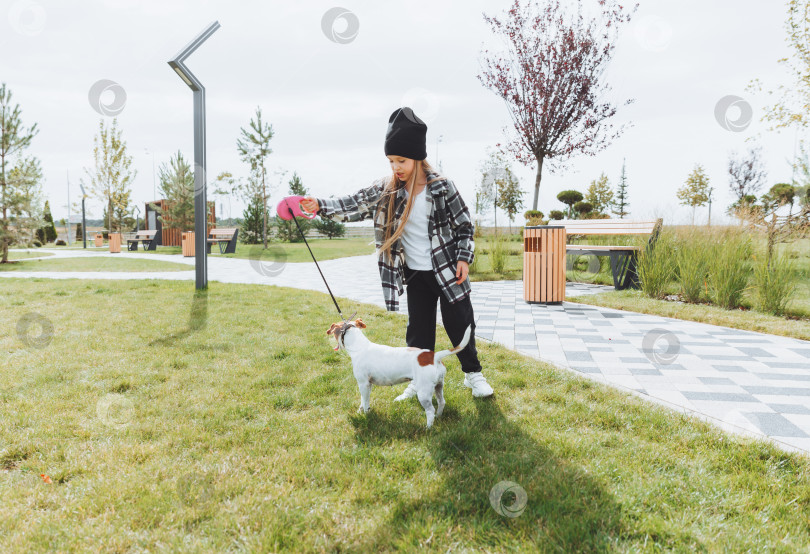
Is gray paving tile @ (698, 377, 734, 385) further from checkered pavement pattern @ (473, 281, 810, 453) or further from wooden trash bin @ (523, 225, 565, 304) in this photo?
wooden trash bin @ (523, 225, 565, 304)

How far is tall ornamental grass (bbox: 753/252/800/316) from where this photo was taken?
21.2 feet

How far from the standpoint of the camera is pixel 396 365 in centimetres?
276

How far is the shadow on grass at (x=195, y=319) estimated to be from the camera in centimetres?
485

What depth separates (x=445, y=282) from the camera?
9.93 feet

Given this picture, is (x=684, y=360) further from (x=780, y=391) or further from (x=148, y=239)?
(x=148, y=239)

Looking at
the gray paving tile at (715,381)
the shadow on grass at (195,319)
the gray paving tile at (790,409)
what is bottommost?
the gray paving tile at (790,409)

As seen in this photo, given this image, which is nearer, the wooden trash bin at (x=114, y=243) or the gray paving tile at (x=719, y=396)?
the gray paving tile at (x=719, y=396)

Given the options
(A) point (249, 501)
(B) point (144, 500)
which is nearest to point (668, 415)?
(A) point (249, 501)

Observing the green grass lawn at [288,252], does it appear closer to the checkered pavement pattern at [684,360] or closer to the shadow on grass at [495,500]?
the checkered pavement pattern at [684,360]

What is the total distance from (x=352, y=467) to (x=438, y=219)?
1.55 metres

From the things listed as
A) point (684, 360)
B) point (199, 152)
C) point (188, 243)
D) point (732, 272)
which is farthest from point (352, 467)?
point (188, 243)

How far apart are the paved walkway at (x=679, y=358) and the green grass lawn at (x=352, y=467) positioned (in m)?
0.39

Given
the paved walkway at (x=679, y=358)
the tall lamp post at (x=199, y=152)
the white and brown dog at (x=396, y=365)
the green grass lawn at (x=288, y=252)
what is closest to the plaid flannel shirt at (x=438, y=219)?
the white and brown dog at (x=396, y=365)

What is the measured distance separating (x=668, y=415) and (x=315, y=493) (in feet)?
7.11
